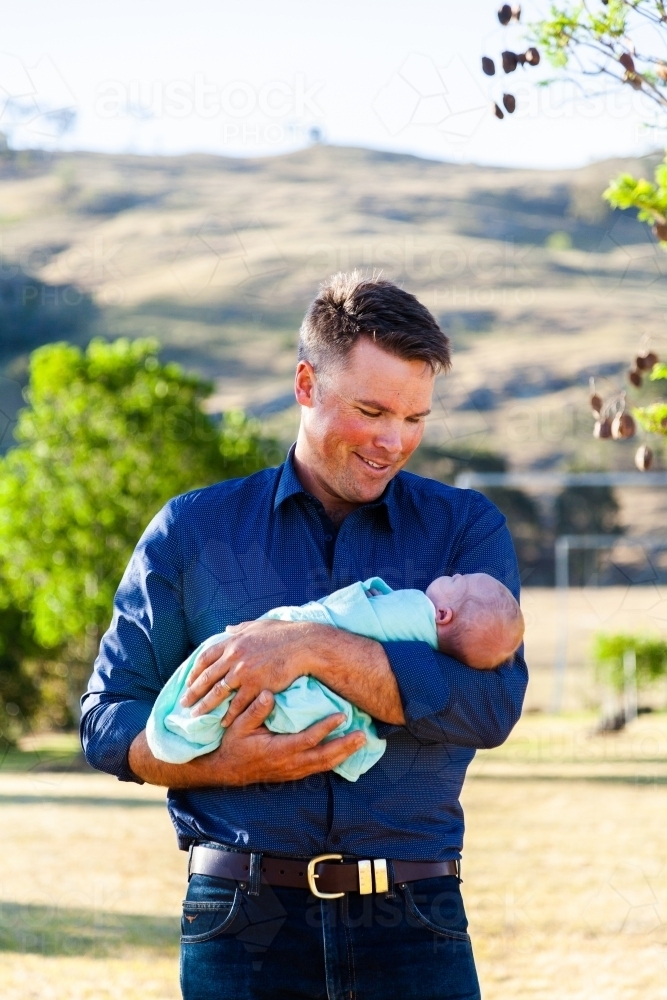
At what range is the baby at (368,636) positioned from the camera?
2.07 m

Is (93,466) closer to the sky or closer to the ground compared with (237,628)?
closer to the ground

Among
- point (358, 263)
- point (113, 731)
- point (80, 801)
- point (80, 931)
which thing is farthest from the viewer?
point (358, 263)

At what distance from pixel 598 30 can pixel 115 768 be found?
266cm

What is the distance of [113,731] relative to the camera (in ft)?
7.10

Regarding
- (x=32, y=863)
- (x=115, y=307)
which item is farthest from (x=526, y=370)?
(x=32, y=863)

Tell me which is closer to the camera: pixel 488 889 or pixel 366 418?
pixel 366 418

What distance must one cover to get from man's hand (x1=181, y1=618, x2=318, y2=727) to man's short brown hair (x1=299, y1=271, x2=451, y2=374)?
51cm

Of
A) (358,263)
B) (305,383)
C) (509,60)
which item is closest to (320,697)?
(305,383)

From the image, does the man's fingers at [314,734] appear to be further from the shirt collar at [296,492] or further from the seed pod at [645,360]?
the seed pod at [645,360]

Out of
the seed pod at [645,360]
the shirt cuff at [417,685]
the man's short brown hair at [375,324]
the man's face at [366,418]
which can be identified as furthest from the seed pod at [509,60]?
the shirt cuff at [417,685]

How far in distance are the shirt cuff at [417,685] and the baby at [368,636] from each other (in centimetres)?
8

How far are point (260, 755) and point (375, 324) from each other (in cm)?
72

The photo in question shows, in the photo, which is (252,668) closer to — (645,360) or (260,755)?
(260,755)

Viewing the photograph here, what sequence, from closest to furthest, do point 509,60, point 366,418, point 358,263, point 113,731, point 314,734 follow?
point 314,734
point 113,731
point 366,418
point 509,60
point 358,263
